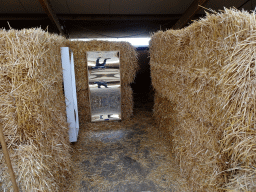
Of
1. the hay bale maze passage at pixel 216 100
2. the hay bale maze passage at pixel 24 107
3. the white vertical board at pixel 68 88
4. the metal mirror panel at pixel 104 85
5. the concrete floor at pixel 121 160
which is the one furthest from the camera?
the metal mirror panel at pixel 104 85

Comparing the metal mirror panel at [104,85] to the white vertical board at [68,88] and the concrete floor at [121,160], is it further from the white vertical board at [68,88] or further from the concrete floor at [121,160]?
the white vertical board at [68,88]

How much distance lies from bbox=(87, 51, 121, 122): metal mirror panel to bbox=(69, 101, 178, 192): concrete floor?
0.40 meters

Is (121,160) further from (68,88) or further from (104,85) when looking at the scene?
(104,85)

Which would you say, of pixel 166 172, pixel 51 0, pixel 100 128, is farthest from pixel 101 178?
pixel 51 0

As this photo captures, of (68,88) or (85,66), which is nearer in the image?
(68,88)

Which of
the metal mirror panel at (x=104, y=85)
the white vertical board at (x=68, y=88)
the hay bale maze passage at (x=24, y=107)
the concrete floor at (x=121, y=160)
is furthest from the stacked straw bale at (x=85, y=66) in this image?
the hay bale maze passage at (x=24, y=107)

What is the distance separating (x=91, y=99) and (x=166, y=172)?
266 centimetres

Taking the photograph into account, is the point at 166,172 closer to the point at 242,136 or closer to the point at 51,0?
the point at 242,136

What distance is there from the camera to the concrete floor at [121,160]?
7.68 feet

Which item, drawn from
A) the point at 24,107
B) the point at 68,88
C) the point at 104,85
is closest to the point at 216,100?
the point at 24,107

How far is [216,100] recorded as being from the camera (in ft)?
5.31

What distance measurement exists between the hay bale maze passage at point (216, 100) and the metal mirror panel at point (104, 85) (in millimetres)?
1836

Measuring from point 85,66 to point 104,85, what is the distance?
71cm

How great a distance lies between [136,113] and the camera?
543 cm
